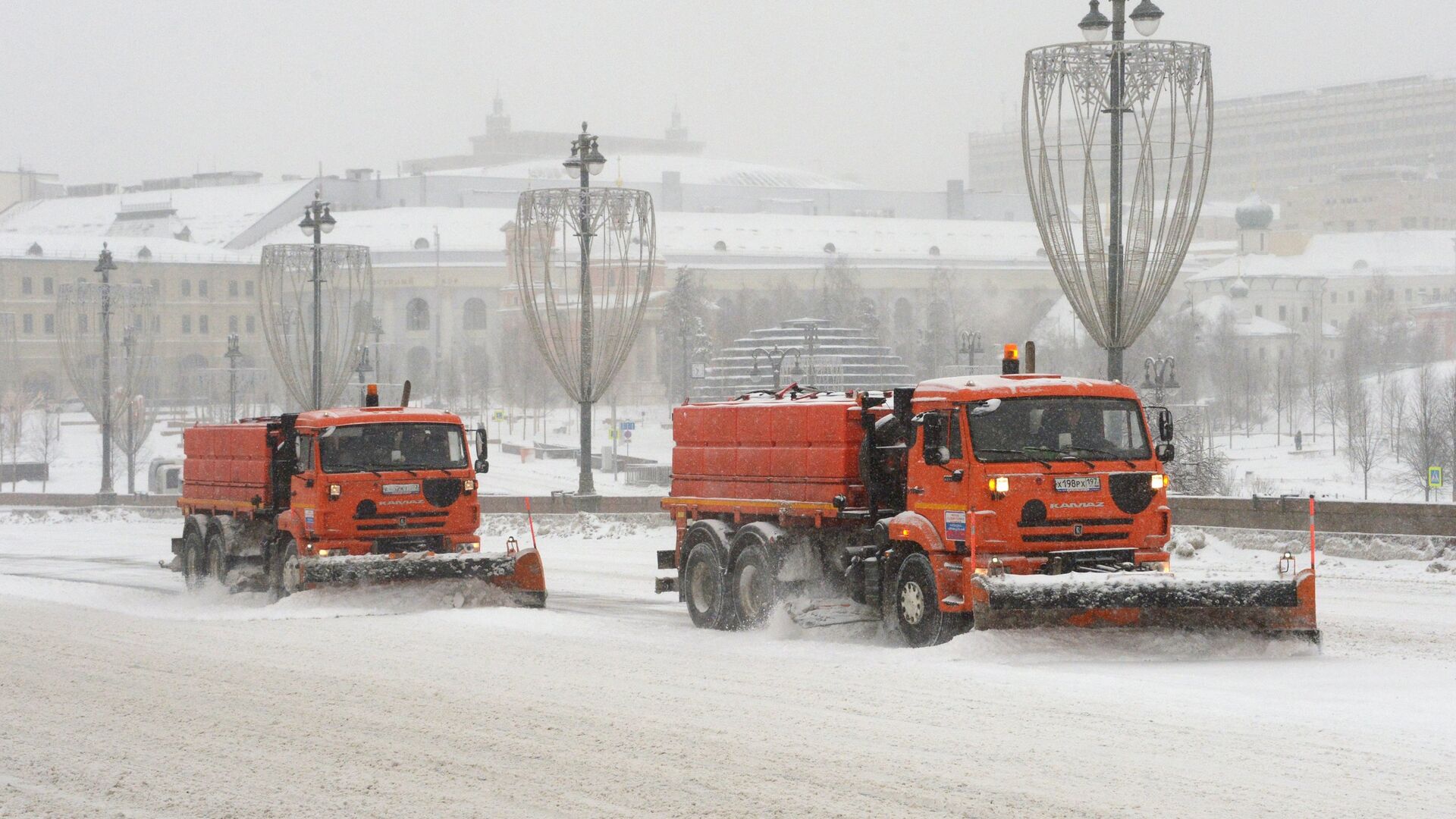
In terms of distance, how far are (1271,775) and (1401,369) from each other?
12895 centimetres

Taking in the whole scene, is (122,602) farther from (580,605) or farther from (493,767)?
(493,767)

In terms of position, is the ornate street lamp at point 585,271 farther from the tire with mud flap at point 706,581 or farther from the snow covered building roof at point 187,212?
the snow covered building roof at point 187,212

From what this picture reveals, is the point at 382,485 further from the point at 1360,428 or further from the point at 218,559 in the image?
the point at 1360,428

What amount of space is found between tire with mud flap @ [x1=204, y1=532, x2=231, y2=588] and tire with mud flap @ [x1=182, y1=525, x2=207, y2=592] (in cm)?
19

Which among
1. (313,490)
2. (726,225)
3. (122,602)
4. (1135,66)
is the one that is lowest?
(122,602)

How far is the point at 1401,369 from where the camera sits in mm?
132125

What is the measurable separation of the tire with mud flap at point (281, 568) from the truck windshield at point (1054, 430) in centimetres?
959

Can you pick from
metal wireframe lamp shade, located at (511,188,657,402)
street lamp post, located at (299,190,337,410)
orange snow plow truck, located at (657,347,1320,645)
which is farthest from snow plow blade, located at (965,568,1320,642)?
street lamp post, located at (299,190,337,410)

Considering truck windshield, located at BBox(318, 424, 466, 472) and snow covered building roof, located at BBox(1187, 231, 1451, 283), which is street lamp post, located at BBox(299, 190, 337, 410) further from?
snow covered building roof, located at BBox(1187, 231, 1451, 283)

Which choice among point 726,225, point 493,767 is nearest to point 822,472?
point 493,767

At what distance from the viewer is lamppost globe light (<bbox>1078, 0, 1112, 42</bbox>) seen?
25.4m

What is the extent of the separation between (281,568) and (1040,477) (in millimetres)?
11118

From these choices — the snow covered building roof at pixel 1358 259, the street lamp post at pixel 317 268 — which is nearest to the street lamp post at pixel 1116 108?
the street lamp post at pixel 317 268

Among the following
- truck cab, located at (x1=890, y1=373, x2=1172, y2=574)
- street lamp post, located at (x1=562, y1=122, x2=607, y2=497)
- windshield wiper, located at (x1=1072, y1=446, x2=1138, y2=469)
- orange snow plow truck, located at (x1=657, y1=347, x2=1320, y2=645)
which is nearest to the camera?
orange snow plow truck, located at (x1=657, y1=347, x2=1320, y2=645)
